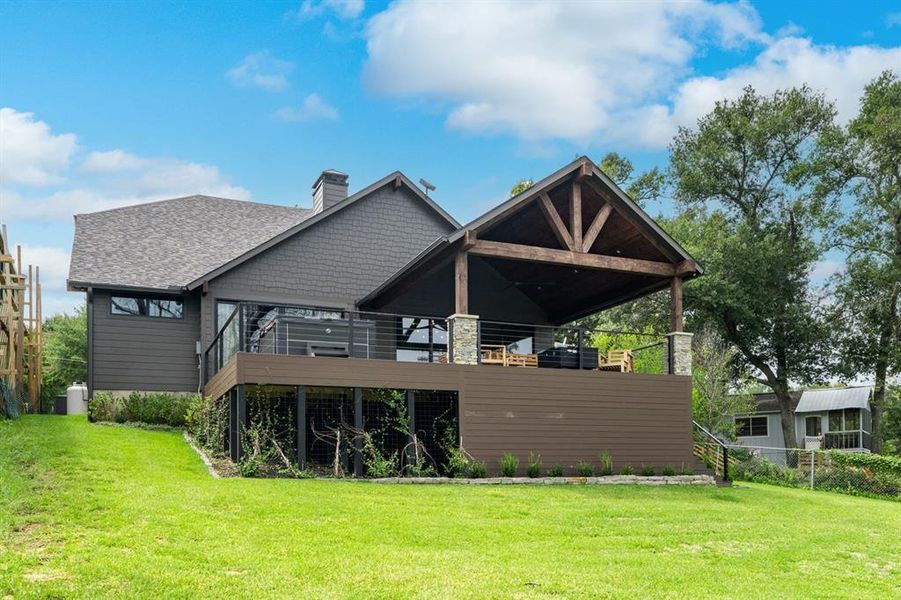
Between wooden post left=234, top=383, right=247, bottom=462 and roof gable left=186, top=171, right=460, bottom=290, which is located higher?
roof gable left=186, top=171, right=460, bottom=290

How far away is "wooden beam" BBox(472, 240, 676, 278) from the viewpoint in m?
15.6

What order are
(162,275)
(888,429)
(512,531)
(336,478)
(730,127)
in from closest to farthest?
(512,531)
(336,478)
(162,275)
(730,127)
(888,429)

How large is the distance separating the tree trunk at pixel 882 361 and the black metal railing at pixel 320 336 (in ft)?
61.7

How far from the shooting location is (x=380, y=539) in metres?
8.88

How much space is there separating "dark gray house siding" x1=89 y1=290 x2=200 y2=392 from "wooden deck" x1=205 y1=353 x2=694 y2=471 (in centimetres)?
240

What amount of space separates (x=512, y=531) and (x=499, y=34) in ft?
38.3

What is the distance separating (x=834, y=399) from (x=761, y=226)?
8795 mm

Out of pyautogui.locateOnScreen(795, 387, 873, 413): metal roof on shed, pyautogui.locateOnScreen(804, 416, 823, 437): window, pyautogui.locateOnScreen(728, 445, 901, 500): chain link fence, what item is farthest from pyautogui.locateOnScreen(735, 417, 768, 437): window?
pyautogui.locateOnScreen(728, 445, 901, 500): chain link fence

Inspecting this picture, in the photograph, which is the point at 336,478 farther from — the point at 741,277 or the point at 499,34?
the point at 741,277

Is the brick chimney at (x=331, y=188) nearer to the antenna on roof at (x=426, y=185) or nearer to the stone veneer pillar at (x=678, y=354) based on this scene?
the antenna on roof at (x=426, y=185)

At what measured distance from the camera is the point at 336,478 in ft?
44.6

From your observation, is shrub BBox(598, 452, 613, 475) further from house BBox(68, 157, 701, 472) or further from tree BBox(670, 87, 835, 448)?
tree BBox(670, 87, 835, 448)

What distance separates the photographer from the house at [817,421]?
34.8 meters

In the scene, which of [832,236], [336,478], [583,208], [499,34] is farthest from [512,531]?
[832,236]
